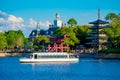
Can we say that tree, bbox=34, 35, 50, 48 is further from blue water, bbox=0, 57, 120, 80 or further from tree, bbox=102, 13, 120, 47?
blue water, bbox=0, 57, 120, 80

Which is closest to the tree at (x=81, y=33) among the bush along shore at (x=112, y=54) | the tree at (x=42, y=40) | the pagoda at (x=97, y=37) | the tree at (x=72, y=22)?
the pagoda at (x=97, y=37)

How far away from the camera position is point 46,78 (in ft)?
204

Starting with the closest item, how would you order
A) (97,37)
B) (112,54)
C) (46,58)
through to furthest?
(46,58)
(112,54)
(97,37)

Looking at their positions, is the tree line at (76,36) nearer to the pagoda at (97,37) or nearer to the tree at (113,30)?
the tree at (113,30)

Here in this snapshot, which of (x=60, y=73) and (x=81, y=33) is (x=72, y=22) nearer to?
(x=81, y=33)

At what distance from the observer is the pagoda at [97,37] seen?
14236 centimetres

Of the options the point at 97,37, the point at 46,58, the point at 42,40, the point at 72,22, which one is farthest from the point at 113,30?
the point at 42,40

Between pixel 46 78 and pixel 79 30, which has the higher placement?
pixel 79 30

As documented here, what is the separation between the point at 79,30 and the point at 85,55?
18.5 m

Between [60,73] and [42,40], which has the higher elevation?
[42,40]

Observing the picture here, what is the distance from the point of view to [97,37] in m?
144

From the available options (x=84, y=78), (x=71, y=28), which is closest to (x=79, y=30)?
→ (x=71, y=28)

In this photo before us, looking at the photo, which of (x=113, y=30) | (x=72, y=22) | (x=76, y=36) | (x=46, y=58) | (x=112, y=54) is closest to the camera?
Result: (x=46, y=58)

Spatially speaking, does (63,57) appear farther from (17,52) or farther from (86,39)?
(17,52)
